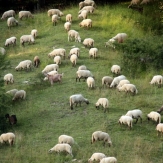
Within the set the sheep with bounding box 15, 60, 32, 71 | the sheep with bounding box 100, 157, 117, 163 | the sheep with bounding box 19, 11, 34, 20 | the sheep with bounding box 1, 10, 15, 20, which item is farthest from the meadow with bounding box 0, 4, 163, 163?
the sheep with bounding box 1, 10, 15, 20

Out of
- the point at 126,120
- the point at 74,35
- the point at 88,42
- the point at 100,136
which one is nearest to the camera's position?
the point at 100,136

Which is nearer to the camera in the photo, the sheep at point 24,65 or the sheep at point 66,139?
the sheep at point 66,139

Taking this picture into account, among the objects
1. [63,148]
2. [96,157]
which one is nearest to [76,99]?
[63,148]

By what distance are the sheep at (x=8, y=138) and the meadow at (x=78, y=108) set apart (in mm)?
193

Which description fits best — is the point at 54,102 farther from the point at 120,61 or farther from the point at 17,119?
the point at 120,61

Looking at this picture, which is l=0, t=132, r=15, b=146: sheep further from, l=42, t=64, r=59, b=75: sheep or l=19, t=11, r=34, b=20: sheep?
l=19, t=11, r=34, b=20: sheep

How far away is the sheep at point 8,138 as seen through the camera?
1890 cm

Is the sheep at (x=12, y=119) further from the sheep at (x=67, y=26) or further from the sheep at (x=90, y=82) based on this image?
the sheep at (x=67, y=26)

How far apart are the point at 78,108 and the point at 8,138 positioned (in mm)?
3765

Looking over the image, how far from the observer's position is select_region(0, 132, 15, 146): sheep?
1890 cm

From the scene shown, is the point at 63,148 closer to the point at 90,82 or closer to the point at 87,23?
the point at 90,82

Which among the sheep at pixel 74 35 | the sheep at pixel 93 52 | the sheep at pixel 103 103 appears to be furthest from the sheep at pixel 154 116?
the sheep at pixel 74 35

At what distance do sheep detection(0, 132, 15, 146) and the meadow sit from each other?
7.6 inches

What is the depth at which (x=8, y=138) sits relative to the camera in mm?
18938
